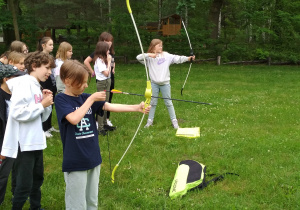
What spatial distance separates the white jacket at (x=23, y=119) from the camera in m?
2.62

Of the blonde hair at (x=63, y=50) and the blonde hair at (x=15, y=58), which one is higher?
the blonde hair at (x=15, y=58)

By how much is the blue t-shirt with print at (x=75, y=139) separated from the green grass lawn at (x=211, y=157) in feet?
3.40

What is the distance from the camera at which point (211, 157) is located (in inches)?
182

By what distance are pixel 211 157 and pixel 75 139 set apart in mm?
2569

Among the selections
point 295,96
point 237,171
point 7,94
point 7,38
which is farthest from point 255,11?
point 7,94

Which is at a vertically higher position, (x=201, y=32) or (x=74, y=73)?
(x=74, y=73)

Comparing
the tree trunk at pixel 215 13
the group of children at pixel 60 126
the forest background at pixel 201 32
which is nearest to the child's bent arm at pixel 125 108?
the group of children at pixel 60 126

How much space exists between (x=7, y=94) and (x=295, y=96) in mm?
8254

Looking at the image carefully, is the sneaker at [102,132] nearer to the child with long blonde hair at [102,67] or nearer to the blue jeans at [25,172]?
the child with long blonde hair at [102,67]

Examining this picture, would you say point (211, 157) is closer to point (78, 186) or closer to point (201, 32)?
point (78, 186)

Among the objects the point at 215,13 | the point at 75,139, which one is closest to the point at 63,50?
the point at 75,139

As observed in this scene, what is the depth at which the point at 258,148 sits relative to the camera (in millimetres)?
4887

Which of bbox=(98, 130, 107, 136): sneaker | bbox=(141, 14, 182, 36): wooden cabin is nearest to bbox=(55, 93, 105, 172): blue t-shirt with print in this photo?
bbox=(98, 130, 107, 136): sneaker

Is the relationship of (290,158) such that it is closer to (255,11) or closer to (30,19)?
(255,11)
